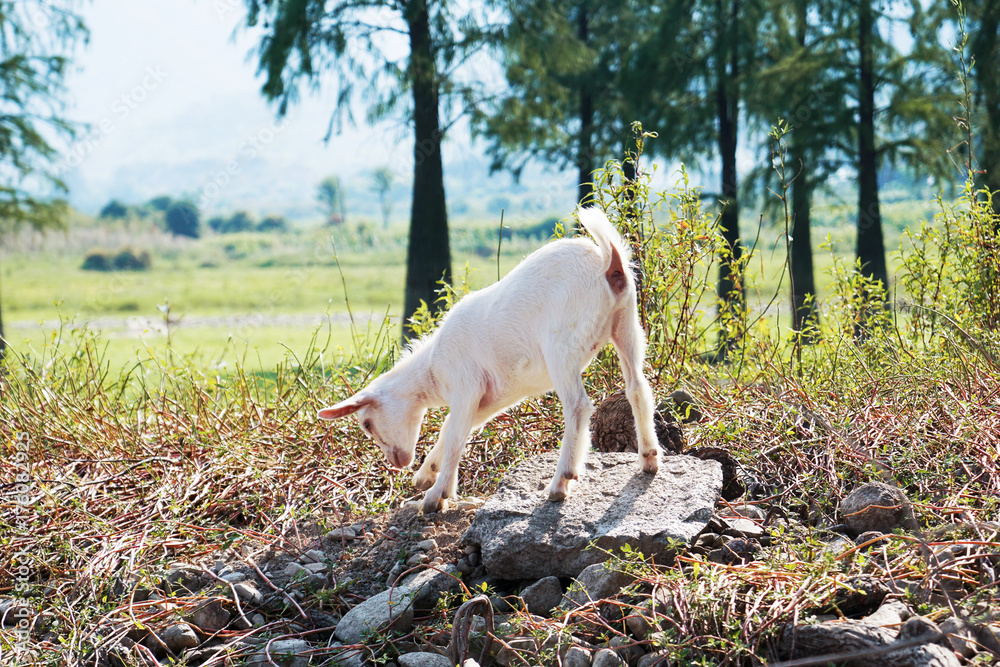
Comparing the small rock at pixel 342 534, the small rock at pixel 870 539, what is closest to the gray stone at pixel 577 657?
the small rock at pixel 870 539

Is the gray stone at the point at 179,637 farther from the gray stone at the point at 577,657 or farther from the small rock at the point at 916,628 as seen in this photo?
A: the small rock at the point at 916,628

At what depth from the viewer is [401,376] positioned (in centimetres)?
427

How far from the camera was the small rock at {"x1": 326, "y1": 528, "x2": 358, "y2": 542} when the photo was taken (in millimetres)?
4254

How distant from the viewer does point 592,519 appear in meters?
3.60

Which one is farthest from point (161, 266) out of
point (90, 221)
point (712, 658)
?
point (712, 658)

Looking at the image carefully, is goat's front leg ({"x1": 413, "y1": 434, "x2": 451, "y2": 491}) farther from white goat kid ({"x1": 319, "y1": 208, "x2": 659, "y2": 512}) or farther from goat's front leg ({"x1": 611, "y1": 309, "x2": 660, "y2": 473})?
goat's front leg ({"x1": 611, "y1": 309, "x2": 660, "y2": 473})

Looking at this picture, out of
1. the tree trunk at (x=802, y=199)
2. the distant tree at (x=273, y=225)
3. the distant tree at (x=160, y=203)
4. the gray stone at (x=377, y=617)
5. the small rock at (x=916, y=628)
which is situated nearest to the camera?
the small rock at (x=916, y=628)

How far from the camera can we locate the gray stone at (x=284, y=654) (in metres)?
3.24

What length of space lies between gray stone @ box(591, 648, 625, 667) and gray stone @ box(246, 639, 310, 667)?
121 cm

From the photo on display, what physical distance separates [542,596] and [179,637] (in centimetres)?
164

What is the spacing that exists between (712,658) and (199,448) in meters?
3.65

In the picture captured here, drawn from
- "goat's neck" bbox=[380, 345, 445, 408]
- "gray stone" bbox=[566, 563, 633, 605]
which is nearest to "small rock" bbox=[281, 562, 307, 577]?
"goat's neck" bbox=[380, 345, 445, 408]

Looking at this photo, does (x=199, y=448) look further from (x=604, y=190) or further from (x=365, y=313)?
(x=365, y=313)

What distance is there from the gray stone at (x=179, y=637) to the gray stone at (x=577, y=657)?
1720mm
